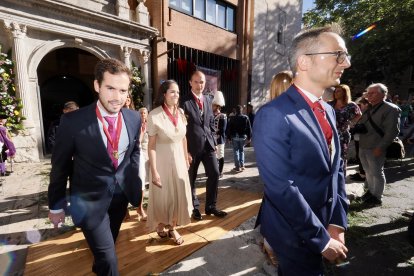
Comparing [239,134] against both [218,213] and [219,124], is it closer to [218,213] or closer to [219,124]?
[219,124]

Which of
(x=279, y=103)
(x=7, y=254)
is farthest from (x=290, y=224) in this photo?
(x=7, y=254)

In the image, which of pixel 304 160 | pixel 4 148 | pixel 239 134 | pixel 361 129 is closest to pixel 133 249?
pixel 304 160

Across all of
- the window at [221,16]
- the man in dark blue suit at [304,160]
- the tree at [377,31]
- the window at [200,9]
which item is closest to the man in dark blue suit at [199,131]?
the man in dark blue suit at [304,160]

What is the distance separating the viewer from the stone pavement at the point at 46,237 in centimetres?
268

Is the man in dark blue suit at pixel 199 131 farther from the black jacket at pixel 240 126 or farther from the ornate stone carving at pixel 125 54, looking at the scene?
the ornate stone carving at pixel 125 54

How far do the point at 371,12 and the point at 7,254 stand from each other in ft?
84.5

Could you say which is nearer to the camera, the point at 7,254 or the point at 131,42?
the point at 7,254

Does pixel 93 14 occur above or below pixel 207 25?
below

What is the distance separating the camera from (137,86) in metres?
9.94

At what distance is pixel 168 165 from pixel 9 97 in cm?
675

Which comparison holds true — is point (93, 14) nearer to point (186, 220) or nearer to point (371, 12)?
point (186, 220)

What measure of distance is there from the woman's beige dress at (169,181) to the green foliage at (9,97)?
6367mm

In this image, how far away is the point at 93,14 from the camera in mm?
8359

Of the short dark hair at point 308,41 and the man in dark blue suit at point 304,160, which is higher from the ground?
the short dark hair at point 308,41
